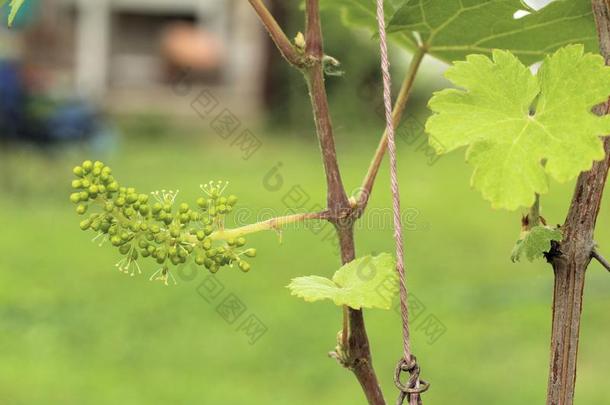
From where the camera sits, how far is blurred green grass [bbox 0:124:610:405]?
3762mm

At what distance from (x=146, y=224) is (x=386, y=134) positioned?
0.77 feet

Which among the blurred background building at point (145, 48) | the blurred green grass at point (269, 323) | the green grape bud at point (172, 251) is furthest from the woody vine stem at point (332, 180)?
the blurred background building at point (145, 48)

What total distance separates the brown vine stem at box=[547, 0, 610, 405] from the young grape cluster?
26 cm

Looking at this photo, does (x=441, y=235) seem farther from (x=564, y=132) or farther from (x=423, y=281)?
(x=564, y=132)

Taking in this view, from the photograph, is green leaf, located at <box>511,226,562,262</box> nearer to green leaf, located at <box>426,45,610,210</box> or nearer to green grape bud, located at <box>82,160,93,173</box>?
green leaf, located at <box>426,45,610,210</box>

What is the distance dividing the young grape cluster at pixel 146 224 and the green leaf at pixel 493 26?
0.31m

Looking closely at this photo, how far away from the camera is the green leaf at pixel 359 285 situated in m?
0.82

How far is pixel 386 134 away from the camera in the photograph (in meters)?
0.92

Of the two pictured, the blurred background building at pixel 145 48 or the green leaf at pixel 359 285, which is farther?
the blurred background building at pixel 145 48

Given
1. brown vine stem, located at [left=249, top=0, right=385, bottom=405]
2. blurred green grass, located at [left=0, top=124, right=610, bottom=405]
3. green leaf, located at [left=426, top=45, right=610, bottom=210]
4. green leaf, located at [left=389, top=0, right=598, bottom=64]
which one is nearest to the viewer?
green leaf, located at [left=426, top=45, right=610, bottom=210]

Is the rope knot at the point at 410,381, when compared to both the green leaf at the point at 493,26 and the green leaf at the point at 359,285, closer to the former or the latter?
the green leaf at the point at 359,285

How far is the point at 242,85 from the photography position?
12906mm

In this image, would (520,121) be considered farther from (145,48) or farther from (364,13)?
(145,48)

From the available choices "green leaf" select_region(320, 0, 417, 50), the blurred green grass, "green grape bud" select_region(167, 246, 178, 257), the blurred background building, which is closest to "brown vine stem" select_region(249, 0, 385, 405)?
"green grape bud" select_region(167, 246, 178, 257)
